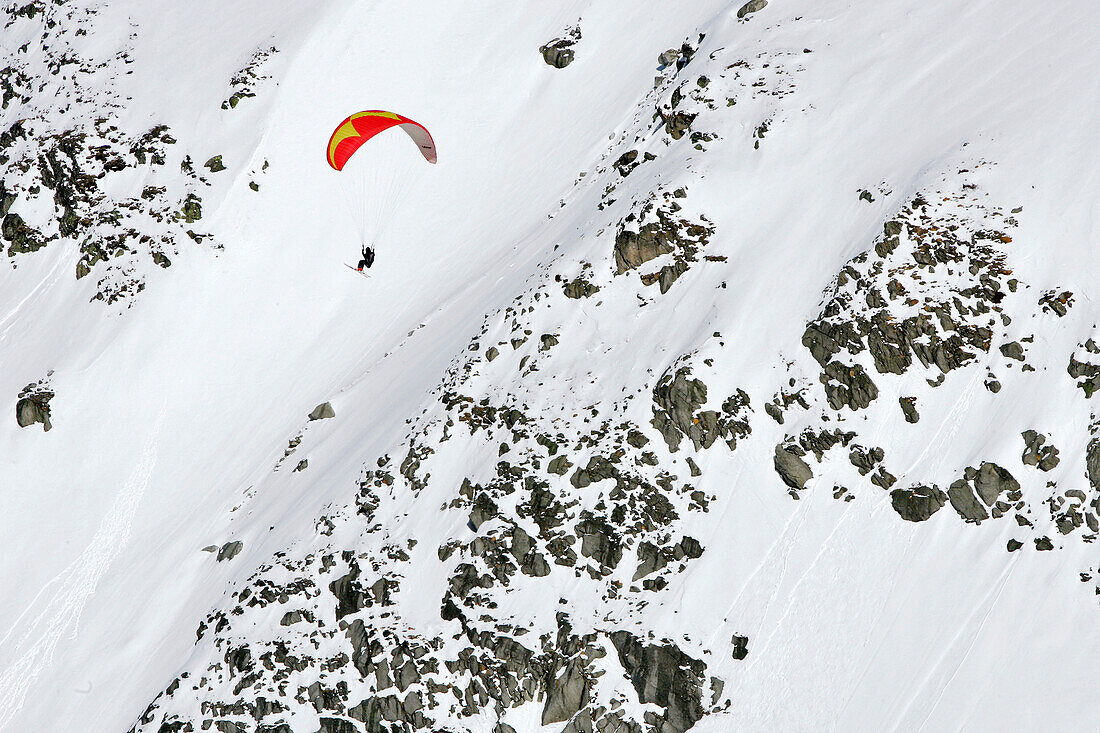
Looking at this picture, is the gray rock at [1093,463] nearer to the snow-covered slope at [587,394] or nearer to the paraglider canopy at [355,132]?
the snow-covered slope at [587,394]

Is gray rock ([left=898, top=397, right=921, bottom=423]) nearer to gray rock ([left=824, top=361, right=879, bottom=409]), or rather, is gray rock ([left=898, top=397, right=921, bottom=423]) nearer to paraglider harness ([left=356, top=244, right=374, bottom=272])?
gray rock ([left=824, top=361, right=879, bottom=409])

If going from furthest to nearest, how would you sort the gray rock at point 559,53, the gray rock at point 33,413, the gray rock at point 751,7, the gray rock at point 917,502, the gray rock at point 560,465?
the gray rock at point 559,53, the gray rock at point 751,7, the gray rock at point 33,413, the gray rock at point 560,465, the gray rock at point 917,502

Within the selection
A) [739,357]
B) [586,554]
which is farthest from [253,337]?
[739,357]

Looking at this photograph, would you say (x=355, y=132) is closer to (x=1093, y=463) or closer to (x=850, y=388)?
(x=850, y=388)

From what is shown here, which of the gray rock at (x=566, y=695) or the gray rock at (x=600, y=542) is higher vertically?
the gray rock at (x=600, y=542)

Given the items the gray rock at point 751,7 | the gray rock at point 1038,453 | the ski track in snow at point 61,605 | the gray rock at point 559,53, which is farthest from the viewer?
the gray rock at point 559,53

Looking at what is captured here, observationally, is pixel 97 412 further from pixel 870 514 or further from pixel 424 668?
pixel 870 514

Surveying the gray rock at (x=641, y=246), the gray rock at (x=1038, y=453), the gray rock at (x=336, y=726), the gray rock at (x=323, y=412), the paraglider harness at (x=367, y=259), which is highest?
the paraglider harness at (x=367, y=259)

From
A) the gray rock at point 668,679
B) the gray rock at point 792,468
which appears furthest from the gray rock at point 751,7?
the gray rock at point 668,679
